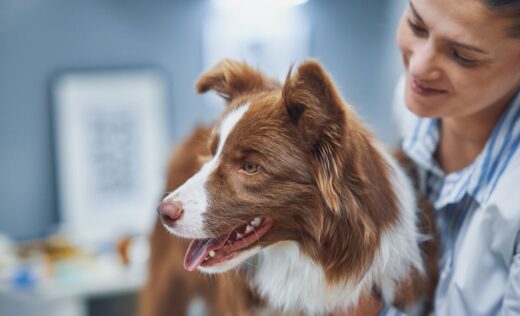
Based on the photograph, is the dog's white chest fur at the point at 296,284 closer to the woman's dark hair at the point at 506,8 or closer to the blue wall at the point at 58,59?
the woman's dark hair at the point at 506,8

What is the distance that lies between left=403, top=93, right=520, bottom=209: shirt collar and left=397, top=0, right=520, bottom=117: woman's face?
7 cm

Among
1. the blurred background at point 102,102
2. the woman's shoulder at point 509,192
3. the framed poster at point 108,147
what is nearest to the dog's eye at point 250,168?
the woman's shoulder at point 509,192

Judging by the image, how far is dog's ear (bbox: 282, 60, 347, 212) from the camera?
1.27 meters

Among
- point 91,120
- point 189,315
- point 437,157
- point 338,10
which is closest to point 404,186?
point 437,157

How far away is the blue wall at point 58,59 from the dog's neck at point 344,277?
250 centimetres

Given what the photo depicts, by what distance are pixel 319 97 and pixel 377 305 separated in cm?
57

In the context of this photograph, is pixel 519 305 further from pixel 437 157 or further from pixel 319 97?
pixel 319 97

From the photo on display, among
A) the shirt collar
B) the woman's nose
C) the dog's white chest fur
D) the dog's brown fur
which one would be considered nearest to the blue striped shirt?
the shirt collar

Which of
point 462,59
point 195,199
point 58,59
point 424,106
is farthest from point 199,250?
point 58,59

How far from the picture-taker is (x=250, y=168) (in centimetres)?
139

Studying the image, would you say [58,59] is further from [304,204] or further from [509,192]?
[509,192]

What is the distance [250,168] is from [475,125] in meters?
0.61

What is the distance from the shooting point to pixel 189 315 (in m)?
2.12

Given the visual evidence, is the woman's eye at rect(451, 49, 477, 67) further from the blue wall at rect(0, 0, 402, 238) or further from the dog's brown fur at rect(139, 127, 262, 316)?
the blue wall at rect(0, 0, 402, 238)
